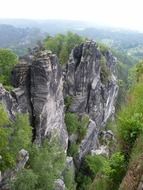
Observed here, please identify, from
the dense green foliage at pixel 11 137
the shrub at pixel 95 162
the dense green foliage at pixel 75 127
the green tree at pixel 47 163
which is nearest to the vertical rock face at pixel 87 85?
the dense green foliage at pixel 75 127

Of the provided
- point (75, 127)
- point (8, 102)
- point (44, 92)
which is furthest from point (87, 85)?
point (8, 102)

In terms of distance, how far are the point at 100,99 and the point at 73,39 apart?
21460 millimetres

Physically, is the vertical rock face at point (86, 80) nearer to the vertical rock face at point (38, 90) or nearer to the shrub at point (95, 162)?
the shrub at point (95, 162)

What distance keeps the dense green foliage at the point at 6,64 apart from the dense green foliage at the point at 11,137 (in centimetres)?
1385

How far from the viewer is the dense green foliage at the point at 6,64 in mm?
65425

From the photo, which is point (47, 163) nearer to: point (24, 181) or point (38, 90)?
point (24, 181)

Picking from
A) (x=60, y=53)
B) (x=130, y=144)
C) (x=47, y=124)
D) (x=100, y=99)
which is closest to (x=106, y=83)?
(x=100, y=99)

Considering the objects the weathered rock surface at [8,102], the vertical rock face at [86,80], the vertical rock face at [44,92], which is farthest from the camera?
the vertical rock face at [86,80]

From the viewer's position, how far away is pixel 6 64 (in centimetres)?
7156

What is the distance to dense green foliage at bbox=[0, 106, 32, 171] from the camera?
4447cm

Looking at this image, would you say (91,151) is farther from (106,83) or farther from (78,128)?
(106,83)

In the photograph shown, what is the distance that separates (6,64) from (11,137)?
83.8ft

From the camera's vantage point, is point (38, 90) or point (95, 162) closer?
point (38, 90)

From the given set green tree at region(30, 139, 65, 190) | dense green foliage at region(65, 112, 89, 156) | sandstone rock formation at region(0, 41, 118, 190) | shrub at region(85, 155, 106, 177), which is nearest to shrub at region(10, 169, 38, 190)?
green tree at region(30, 139, 65, 190)
